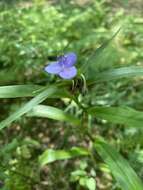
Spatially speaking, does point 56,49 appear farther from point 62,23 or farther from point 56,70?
point 56,70

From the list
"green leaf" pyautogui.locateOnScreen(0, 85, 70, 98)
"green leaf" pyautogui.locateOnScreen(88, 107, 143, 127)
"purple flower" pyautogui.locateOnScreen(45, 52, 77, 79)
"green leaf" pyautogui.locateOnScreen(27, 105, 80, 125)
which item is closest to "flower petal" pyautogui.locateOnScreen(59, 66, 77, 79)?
"purple flower" pyautogui.locateOnScreen(45, 52, 77, 79)

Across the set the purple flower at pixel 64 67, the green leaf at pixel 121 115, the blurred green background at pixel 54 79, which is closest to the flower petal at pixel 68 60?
the purple flower at pixel 64 67

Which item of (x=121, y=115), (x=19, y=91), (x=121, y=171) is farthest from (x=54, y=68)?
(x=121, y=171)

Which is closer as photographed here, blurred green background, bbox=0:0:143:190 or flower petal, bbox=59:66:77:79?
flower petal, bbox=59:66:77:79

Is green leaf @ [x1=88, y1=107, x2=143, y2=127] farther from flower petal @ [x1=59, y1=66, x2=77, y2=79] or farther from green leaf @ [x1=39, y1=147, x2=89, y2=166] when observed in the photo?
green leaf @ [x1=39, y1=147, x2=89, y2=166]

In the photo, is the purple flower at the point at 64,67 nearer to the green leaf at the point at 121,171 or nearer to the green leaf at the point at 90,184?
the green leaf at the point at 121,171

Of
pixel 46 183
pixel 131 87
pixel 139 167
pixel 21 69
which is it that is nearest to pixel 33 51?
pixel 21 69

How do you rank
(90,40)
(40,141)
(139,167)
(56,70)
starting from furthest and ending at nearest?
(90,40) → (40,141) → (139,167) → (56,70)
